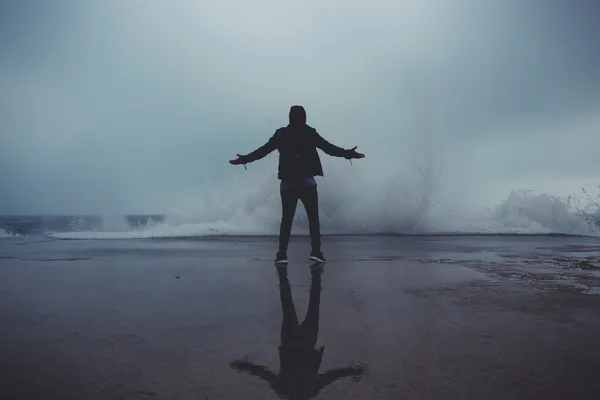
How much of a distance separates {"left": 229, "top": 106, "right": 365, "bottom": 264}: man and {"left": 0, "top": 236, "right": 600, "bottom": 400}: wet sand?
1.42 m

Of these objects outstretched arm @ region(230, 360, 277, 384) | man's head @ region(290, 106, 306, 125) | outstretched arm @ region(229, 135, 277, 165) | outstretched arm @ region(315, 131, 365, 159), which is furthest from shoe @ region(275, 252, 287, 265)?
outstretched arm @ region(230, 360, 277, 384)

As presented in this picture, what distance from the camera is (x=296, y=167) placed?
6277 mm

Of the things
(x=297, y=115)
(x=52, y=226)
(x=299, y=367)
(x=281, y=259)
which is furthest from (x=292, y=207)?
(x=52, y=226)

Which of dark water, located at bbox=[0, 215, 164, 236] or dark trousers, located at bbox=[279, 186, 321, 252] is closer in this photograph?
dark trousers, located at bbox=[279, 186, 321, 252]

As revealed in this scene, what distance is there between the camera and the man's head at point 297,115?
6418 mm

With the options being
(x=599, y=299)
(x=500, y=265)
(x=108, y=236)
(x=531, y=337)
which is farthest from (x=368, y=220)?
(x=531, y=337)

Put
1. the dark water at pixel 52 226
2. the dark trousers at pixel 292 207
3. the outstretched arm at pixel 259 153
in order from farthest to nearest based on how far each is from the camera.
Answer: the dark water at pixel 52 226 < the outstretched arm at pixel 259 153 < the dark trousers at pixel 292 207

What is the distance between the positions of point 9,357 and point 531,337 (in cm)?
285

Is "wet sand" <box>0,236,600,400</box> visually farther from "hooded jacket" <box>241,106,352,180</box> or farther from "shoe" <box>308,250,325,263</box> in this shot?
"hooded jacket" <box>241,106,352,180</box>

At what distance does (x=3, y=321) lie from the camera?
296 centimetres

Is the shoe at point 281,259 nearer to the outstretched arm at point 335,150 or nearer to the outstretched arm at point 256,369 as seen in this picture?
the outstretched arm at point 335,150

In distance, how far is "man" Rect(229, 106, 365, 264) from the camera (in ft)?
20.7

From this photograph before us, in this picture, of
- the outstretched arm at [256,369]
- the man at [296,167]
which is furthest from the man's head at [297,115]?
the outstretched arm at [256,369]

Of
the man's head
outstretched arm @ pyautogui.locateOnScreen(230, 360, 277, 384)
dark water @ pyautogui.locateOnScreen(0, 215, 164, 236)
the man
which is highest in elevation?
the man's head
